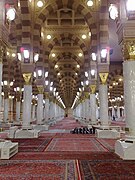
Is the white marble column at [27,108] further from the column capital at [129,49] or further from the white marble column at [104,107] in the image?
the column capital at [129,49]

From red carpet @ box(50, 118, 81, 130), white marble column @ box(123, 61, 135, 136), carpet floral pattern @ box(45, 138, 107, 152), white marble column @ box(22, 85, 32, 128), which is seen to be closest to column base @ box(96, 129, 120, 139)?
carpet floral pattern @ box(45, 138, 107, 152)

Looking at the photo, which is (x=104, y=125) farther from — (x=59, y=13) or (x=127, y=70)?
(x=59, y=13)

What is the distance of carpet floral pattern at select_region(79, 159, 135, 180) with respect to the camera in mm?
3854

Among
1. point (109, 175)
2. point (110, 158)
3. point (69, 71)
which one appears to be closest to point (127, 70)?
point (110, 158)

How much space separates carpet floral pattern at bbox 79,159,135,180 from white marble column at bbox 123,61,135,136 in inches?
42.5

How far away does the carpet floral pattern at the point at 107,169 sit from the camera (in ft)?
12.6

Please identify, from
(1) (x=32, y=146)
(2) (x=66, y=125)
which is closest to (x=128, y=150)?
(1) (x=32, y=146)

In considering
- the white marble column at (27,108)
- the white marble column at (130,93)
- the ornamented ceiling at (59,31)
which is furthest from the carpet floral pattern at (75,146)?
the ornamented ceiling at (59,31)

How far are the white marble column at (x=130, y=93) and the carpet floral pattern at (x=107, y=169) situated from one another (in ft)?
3.54

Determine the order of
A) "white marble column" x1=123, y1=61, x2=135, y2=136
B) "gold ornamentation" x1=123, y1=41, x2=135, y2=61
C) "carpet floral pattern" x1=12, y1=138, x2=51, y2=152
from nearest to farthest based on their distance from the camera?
"white marble column" x1=123, y1=61, x2=135, y2=136 → "gold ornamentation" x1=123, y1=41, x2=135, y2=61 → "carpet floral pattern" x1=12, y1=138, x2=51, y2=152

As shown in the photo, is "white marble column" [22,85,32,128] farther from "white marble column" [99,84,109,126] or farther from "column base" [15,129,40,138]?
"white marble column" [99,84,109,126]

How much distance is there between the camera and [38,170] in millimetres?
4336

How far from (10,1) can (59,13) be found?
25.2ft

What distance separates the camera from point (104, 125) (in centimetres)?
1020
